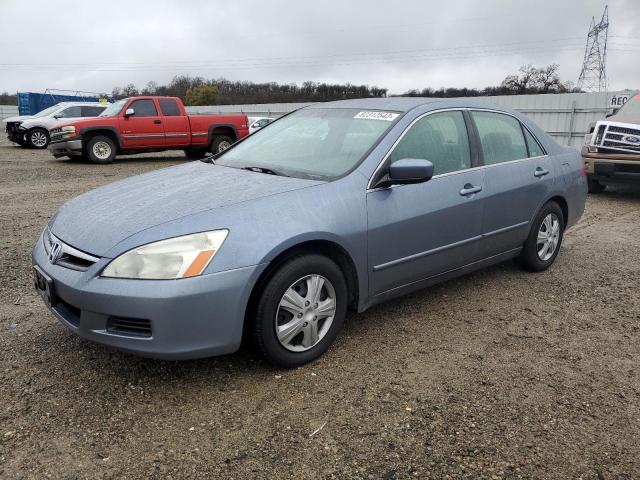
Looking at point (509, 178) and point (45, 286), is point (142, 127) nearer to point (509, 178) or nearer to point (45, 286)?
point (509, 178)

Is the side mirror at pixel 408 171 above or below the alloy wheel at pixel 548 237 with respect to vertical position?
above

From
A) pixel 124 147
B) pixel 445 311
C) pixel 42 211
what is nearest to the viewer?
pixel 445 311

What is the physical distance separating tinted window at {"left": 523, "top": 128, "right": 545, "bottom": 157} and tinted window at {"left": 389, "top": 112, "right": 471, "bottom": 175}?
936 mm

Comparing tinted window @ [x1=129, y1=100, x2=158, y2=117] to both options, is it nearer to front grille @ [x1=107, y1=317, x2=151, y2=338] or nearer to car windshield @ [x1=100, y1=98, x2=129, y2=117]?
car windshield @ [x1=100, y1=98, x2=129, y2=117]

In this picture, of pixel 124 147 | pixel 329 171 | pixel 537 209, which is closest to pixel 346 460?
pixel 329 171

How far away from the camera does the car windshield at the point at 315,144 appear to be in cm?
364

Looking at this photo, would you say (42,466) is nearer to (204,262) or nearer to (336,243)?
(204,262)

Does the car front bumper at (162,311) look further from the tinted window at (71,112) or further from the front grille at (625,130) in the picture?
the tinted window at (71,112)

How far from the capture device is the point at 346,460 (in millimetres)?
2449

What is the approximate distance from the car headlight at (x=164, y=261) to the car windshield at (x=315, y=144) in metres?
1.04

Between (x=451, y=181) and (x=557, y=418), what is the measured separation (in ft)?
5.90

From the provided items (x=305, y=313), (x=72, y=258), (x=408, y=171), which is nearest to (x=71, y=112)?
(x=72, y=258)

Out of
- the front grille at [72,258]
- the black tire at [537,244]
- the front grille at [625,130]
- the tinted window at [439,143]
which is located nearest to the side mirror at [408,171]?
the tinted window at [439,143]

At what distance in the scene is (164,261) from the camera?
273 centimetres
